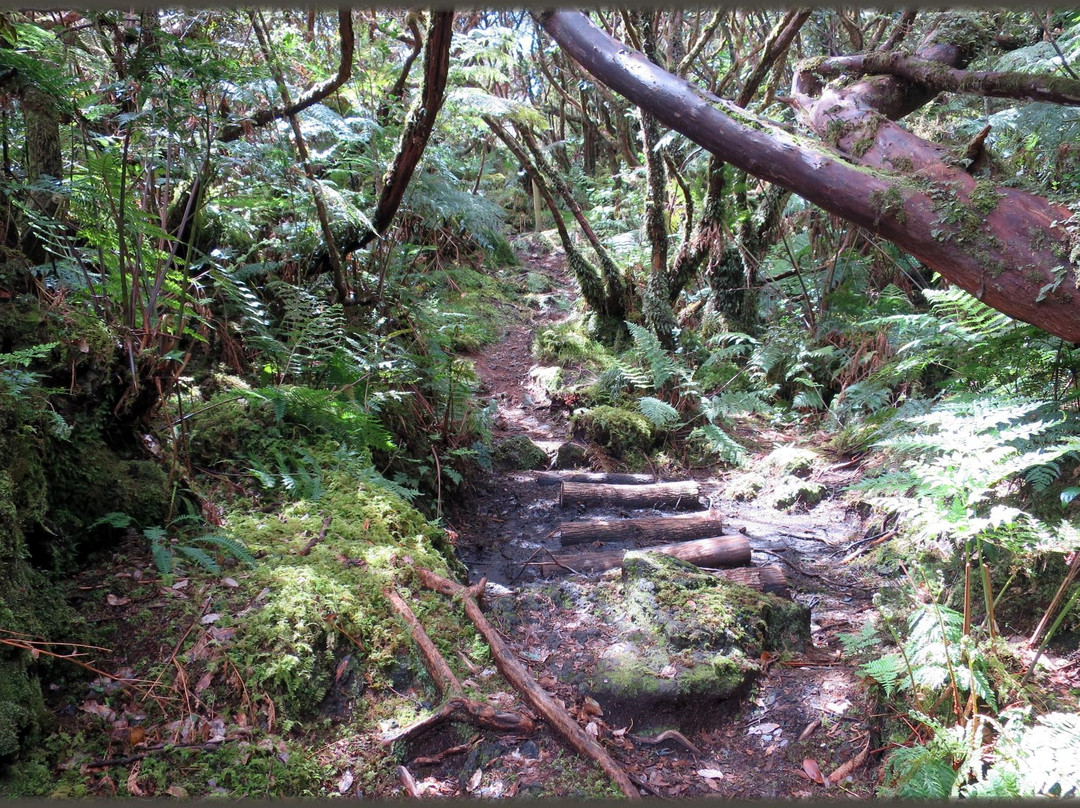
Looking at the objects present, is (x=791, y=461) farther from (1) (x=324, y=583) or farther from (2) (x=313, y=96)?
(2) (x=313, y=96)

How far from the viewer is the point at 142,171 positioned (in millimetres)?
3385

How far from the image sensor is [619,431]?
652cm

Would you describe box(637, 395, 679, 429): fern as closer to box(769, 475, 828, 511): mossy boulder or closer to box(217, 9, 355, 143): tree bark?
box(769, 475, 828, 511): mossy boulder

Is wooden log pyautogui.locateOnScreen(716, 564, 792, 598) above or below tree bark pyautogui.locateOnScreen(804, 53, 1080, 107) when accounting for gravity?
below

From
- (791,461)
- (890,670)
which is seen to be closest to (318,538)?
(890,670)

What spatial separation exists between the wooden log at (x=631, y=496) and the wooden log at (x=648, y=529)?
1.78 ft

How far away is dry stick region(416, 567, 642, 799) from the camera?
2490 mm

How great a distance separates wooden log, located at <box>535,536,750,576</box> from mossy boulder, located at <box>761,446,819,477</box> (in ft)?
5.66

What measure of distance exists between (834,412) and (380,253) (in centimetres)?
480

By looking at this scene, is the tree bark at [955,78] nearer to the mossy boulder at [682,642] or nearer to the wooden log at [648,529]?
the mossy boulder at [682,642]

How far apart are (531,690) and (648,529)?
2.20 meters

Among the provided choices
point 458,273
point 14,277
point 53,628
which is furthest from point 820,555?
point 458,273

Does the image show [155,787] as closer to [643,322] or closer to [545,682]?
[545,682]

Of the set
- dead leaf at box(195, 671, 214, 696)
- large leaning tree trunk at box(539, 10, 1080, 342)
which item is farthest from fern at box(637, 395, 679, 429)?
dead leaf at box(195, 671, 214, 696)
